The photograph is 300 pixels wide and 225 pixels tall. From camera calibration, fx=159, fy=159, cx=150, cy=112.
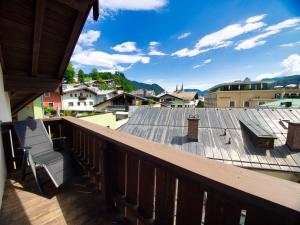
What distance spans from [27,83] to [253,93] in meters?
29.2

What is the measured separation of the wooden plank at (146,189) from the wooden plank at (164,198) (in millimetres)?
71

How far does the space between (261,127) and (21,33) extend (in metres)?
9.68

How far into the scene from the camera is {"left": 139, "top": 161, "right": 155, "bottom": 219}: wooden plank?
121 cm

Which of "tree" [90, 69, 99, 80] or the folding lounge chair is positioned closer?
the folding lounge chair

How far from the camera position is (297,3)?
1360mm

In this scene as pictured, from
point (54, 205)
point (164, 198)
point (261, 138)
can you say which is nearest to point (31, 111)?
point (54, 205)

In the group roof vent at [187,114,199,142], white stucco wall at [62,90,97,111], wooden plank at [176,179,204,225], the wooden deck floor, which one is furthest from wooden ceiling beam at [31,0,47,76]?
white stucco wall at [62,90,97,111]

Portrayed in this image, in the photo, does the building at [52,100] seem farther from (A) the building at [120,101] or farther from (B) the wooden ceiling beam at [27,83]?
(B) the wooden ceiling beam at [27,83]

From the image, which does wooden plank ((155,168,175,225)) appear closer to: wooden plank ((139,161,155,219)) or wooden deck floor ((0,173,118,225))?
wooden plank ((139,161,155,219))

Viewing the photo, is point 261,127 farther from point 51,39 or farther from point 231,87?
point 231,87

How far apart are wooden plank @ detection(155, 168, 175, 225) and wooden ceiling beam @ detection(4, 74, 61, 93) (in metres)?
4.08

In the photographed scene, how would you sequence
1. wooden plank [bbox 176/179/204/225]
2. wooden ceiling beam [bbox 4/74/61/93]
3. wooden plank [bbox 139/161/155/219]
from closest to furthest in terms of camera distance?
1. wooden plank [bbox 176/179/204/225]
2. wooden plank [bbox 139/161/155/219]
3. wooden ceiling beam [bbox 4/74/61/93]

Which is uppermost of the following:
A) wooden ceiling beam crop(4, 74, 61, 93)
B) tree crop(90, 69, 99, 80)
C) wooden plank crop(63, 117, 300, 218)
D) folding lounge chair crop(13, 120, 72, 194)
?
tree crop(90, 69, 99, 80)

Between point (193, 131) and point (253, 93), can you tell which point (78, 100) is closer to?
point (193, 131)
